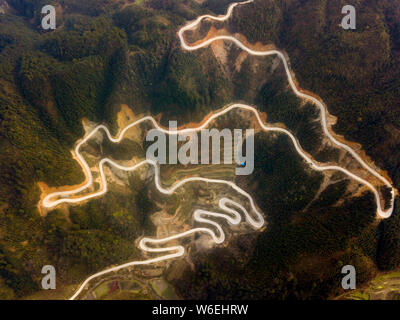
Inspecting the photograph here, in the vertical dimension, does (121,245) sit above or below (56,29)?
below

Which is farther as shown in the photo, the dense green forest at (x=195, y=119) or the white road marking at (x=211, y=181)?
the white road marking at (x=211, y=181)

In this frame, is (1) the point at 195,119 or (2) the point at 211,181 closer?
(1) the point at 195,119

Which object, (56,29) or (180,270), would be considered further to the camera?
(56,29)

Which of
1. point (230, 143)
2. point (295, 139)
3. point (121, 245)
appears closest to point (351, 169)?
point (295, 139)

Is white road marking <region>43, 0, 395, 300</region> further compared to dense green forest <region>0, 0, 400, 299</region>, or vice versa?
white road marking <region>43, 0, 395, 300</region>

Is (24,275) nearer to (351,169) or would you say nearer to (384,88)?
(351,169)

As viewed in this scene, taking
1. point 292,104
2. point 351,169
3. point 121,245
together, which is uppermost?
point 292,104

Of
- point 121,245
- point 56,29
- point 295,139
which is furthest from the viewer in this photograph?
point 56,29

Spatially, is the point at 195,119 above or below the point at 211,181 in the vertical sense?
A: above
